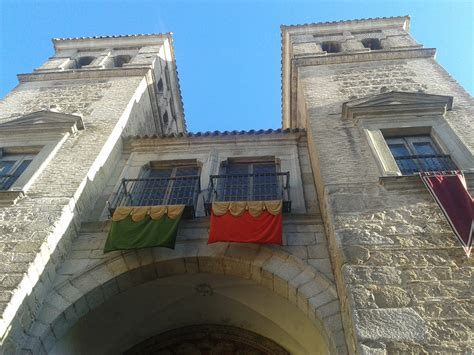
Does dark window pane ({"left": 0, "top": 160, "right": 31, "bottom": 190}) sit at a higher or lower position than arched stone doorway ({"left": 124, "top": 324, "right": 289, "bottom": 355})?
higher

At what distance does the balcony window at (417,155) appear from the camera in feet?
25.8

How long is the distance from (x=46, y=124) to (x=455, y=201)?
9181mm

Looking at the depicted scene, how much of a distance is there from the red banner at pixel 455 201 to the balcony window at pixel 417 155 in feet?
3.45

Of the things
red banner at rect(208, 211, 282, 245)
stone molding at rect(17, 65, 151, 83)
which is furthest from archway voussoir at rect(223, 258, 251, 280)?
stone molding at rect(17, 65, 151, 83)

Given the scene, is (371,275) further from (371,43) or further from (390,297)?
(371,43)

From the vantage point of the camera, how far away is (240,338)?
786 cm

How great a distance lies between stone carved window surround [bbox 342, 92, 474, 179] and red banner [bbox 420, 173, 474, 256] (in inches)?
54.8

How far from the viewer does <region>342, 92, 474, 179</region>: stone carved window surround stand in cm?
824

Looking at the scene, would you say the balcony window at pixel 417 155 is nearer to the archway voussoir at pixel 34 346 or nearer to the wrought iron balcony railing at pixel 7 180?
the archway voussoir at pixel 34 346

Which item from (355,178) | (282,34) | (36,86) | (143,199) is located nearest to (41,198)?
(143,199)

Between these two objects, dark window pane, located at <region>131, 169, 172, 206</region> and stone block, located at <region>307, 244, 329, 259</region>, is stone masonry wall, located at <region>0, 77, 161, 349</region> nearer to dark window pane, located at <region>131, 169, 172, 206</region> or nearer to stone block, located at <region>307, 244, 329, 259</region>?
dark window pane, located at <region>131, 169, 172, 206</region>

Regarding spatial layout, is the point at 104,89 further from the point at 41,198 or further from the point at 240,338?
the point at 240,338

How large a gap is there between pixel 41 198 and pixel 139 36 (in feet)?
41.4

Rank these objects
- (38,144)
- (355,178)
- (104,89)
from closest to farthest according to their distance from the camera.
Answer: (355,178) < (38,144) < (104,89)
